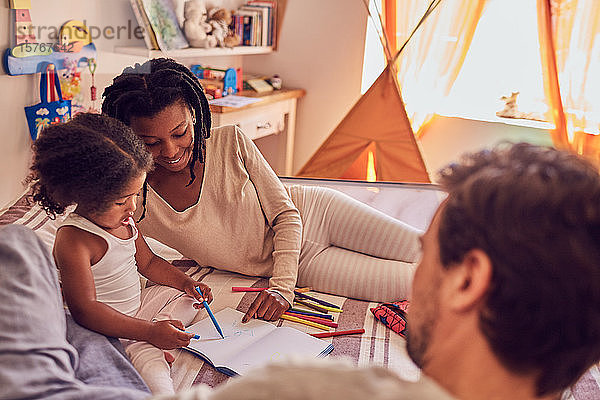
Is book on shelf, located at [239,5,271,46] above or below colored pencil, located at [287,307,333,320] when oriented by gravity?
above

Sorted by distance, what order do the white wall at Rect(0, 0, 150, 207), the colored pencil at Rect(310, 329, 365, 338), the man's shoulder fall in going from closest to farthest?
the man's shoulder < the colored pencil at Rect(310, 329, 365, 338) < the white wall at Rect(0, 0, 150, 207)

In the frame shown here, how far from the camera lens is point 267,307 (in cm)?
142

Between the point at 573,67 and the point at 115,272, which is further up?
the point at 573,67

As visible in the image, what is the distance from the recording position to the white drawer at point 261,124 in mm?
3070

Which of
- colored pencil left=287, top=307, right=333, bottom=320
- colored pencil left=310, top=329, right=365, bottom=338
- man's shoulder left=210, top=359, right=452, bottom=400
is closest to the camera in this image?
man's shoulder left=210, top=359, right=452, bottom=400

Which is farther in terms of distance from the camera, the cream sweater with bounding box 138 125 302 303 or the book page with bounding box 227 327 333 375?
the cream sweater with bounding box 138 125 302 303

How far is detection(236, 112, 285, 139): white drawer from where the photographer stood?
307 centimetres

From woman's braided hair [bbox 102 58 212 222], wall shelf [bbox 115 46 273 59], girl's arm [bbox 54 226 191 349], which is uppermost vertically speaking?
wall shelf [bbox 115 46 273 59]

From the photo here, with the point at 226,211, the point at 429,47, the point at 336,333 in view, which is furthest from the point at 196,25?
the point at 336,333

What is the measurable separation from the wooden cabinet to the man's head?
231 cm

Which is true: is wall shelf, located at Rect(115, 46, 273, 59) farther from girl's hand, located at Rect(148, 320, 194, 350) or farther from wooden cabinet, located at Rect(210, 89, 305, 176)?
girl's hand, located at Rect(148, 320, 194, 350)

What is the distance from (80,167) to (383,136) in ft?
7.70

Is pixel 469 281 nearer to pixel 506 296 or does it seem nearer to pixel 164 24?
pixel 506 296

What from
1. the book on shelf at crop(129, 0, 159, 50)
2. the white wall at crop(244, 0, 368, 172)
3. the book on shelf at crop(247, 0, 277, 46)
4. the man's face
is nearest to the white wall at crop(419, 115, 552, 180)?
the white wall at crop(244, 0, 368, 172)
